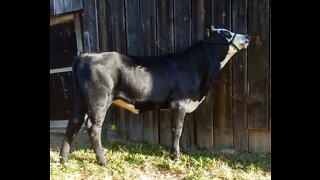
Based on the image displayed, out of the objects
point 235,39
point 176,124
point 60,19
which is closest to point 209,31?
point 235,39

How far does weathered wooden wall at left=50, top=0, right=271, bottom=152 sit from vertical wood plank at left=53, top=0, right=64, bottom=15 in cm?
67

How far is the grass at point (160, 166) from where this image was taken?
162 inches

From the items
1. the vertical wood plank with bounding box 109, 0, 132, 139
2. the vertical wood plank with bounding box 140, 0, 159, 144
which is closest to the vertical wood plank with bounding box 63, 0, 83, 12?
the vertical wood plank with bounding box 109, 0, 132, 139

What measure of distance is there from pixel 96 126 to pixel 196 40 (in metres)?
2.13

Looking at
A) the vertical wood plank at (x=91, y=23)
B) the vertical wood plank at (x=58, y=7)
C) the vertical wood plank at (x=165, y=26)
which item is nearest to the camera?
the vertical wood plank at (x=165, y=26)

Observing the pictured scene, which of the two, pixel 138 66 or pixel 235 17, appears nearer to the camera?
pixel 138 66

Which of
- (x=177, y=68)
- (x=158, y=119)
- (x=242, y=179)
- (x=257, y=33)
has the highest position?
(x=257, y=33)

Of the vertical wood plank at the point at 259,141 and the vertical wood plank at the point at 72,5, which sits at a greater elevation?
the vertical wood plank at the point at 72,5

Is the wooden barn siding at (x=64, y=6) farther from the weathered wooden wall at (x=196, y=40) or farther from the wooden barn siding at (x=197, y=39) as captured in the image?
the wooden barn siding at (x=197, y=39)

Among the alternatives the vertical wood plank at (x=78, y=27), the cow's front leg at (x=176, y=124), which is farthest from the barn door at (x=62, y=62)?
the cow's front leg at (x=176, y=124)
